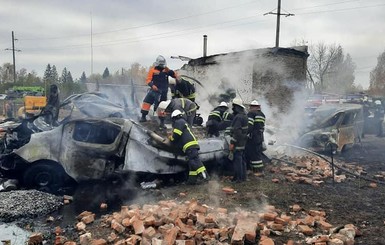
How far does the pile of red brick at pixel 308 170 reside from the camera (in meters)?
7.37

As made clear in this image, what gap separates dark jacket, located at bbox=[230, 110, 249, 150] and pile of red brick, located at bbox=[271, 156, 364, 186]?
105cm

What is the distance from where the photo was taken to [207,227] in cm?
454

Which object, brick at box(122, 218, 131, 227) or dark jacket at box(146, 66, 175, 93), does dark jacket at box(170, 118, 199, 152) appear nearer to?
brick at box(122, 218, 131, 227)

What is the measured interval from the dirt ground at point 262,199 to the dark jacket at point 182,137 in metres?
0.80

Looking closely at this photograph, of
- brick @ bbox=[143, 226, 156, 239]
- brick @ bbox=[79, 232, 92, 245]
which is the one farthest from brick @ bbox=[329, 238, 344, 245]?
brick @ bbox=[79, 232, 92, 245]

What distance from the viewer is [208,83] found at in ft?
49.8

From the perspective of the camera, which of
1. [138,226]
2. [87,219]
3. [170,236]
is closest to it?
[170,236]

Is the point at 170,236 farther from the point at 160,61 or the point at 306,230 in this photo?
the point at 160,61

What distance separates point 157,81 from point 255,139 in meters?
3.04

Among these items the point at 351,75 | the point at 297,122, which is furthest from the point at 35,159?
the point at 351,75

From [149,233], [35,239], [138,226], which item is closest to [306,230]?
[149,233]

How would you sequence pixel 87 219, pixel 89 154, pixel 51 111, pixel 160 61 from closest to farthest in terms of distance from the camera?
pixel 87 219 < pixel 89 154 < pixel 51 111 < pixel 160 61

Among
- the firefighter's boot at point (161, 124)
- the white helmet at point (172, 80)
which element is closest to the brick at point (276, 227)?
the firefighter's boot at point (161, 124)

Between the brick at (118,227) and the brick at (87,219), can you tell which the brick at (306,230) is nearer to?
the brick at (118,227)
